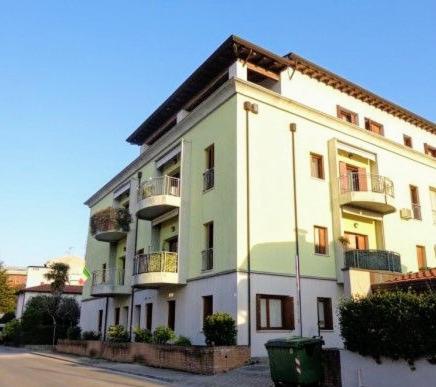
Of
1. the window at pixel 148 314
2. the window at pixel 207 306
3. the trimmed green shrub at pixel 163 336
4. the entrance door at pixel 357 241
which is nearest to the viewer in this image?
the trimmed green shrub at pixel 163 336

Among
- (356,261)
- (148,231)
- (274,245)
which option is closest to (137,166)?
(148,231)

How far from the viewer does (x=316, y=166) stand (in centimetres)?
2275

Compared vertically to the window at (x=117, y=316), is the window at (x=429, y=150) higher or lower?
higher

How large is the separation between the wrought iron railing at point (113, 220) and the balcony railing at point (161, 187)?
5356 millimetres

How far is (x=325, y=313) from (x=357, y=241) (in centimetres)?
451

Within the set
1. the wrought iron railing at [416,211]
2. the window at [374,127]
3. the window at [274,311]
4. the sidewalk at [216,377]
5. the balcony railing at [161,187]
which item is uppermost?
the window at [374,127]

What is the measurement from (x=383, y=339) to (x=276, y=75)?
14.7 m

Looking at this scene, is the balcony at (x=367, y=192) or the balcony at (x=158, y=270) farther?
the balcony at (x=367, y=192)

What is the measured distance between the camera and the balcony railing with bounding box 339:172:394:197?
22578mm

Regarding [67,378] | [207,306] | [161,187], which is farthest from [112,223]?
[67,378]

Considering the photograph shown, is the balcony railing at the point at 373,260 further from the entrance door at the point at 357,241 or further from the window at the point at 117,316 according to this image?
the window at the point at 117,316

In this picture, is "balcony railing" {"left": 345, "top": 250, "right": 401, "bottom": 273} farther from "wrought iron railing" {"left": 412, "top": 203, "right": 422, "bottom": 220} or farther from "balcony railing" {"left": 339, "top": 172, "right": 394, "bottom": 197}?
"wrought iron railing" {"left": 412, "top": 203, "right": 422, "bottom": 220}

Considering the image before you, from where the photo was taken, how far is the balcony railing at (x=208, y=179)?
21.5 m

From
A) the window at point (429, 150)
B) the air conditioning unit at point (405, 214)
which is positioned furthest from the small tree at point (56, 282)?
the window at point (429, 150)
